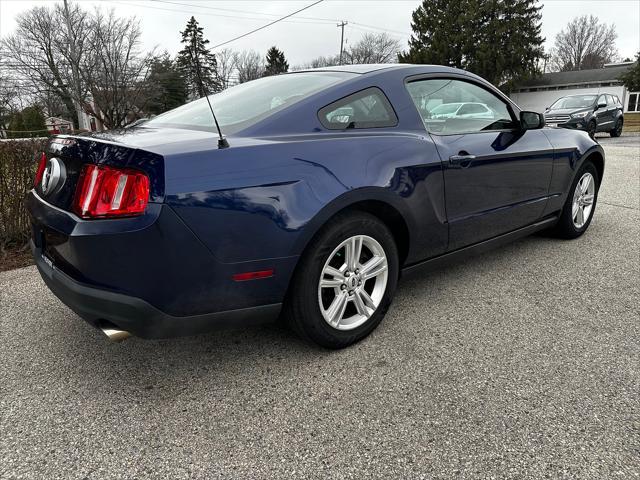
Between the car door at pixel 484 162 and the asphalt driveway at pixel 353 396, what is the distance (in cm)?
54

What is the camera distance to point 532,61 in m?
37.4

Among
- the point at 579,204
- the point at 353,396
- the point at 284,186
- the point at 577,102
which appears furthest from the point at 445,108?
the point at 577,102

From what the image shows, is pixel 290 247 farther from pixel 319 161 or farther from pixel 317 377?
pixel 317 377

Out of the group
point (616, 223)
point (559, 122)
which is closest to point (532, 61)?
point (559, 122)

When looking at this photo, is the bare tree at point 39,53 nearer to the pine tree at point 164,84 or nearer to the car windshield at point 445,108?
the pine tree at point 164,84

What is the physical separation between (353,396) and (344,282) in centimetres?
58

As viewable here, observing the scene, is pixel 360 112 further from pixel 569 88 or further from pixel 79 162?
pixel 569 88

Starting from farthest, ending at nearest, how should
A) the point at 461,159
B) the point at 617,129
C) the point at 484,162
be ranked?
the point at 617,129 < the point at 484,162 < the point at 461,159

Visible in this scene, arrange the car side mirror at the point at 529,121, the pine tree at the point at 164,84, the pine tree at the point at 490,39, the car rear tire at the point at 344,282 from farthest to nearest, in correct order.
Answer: the pine tree at the point at 490,39, the pine tree at the point at 164,84, the car side mirror at the point at 529,121, the car rear tire at the point at 344,282

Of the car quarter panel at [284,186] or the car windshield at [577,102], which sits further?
the car windshield at [577,102]

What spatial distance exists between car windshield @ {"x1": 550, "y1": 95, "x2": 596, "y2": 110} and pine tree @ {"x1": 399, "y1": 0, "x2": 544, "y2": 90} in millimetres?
20717

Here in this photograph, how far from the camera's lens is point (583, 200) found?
14.4ft

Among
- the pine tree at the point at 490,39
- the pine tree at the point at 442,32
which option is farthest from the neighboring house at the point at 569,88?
the pine tree at the point at 442,32

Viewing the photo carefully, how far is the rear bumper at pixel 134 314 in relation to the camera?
1.92m
